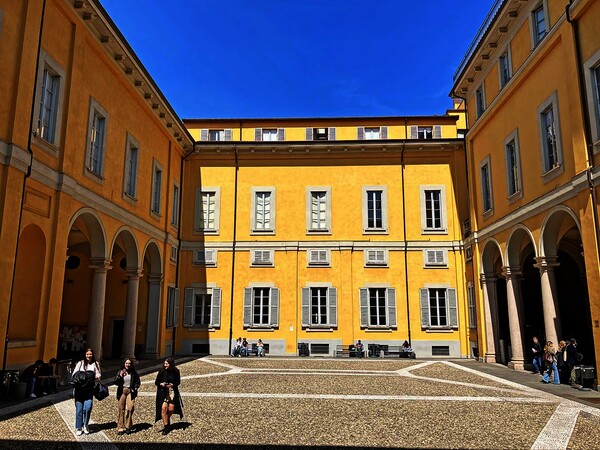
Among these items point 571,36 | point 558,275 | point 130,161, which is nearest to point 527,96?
point 571,36

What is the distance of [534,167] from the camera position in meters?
16.1

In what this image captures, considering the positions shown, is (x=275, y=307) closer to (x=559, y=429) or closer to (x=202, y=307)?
(x=202, y=307)

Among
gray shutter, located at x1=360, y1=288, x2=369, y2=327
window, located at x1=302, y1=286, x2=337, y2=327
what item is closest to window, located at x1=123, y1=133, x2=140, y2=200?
window, located at x1=302, y1=286, x2=337, y2=327

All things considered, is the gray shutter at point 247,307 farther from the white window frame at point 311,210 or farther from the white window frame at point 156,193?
the white window frame at point 156,193

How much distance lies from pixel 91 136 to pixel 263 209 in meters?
11.1

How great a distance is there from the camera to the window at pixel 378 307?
A: 77.2 ft

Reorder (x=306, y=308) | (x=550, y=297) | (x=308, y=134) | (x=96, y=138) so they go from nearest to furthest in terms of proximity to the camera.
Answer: (x=550, y=297) → (x=96, y=138) → (x=306, y=308) → (x=308, y=134)

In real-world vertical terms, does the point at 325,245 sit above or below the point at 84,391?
above

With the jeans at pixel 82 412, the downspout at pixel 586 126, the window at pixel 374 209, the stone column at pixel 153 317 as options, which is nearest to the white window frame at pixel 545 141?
the downspout at pixel 586 126

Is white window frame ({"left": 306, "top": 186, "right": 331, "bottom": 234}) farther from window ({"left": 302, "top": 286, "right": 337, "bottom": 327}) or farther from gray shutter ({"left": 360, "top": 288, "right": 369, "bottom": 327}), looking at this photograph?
gray shutter ({"left": 360, "top": 288, "right": 369, "bottom": 327})

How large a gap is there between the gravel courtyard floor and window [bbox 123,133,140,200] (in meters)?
7.31

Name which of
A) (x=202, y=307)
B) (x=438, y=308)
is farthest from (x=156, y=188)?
(x=438, y=308)

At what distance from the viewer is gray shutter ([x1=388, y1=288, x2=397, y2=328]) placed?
77.0ft

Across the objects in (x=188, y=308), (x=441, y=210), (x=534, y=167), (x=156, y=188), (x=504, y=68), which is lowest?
(x=188, y=308)
